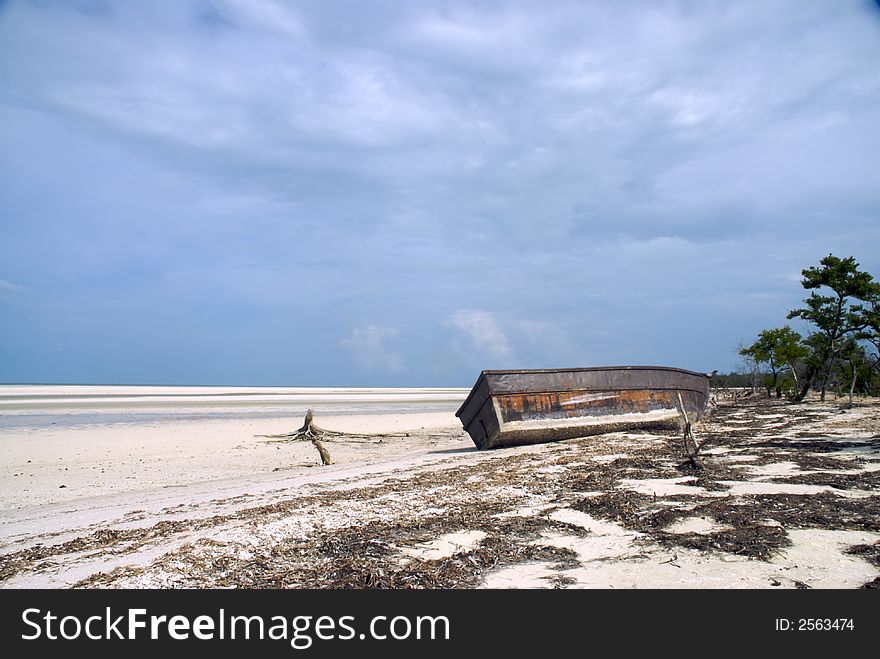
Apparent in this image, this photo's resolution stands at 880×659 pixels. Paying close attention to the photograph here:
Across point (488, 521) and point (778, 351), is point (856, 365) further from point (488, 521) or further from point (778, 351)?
point (488, 521)

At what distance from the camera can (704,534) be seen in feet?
14.9

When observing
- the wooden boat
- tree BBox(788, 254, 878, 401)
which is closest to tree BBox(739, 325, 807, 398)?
tree BBox(788, 254, 878, 401)

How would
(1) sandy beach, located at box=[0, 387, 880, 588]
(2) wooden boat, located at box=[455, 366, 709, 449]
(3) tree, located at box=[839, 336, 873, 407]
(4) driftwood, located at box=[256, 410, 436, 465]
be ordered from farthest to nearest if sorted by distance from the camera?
(3) tree, located at box=[839, 336, 873, 407]
(4) driftwood, located at box=[256, 410, 436, 465]
(2) wooden boat, located at box=[455, 366, 709, 449]
(1) sandy beach, located at box=[0, 387, 880, 588]

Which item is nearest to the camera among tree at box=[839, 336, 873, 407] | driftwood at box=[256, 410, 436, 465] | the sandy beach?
the sandy beach

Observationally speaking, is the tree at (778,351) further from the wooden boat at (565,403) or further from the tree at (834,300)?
the wooden boat at (565,403)

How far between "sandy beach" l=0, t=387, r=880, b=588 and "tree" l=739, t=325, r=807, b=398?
1429cm

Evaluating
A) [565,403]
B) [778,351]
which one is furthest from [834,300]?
[565,403]

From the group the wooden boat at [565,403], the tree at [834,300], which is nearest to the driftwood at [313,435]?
the wooden boat at [565,403]

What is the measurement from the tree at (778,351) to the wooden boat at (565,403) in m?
13.5

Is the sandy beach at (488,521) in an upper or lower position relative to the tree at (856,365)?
lower

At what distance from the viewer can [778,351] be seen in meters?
24.3

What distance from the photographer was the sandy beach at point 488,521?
3.93m

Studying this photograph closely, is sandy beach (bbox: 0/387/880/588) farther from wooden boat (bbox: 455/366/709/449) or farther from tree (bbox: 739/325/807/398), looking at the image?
tree (bbox: 739/325/807/398)

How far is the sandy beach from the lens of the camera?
12.9 ft
